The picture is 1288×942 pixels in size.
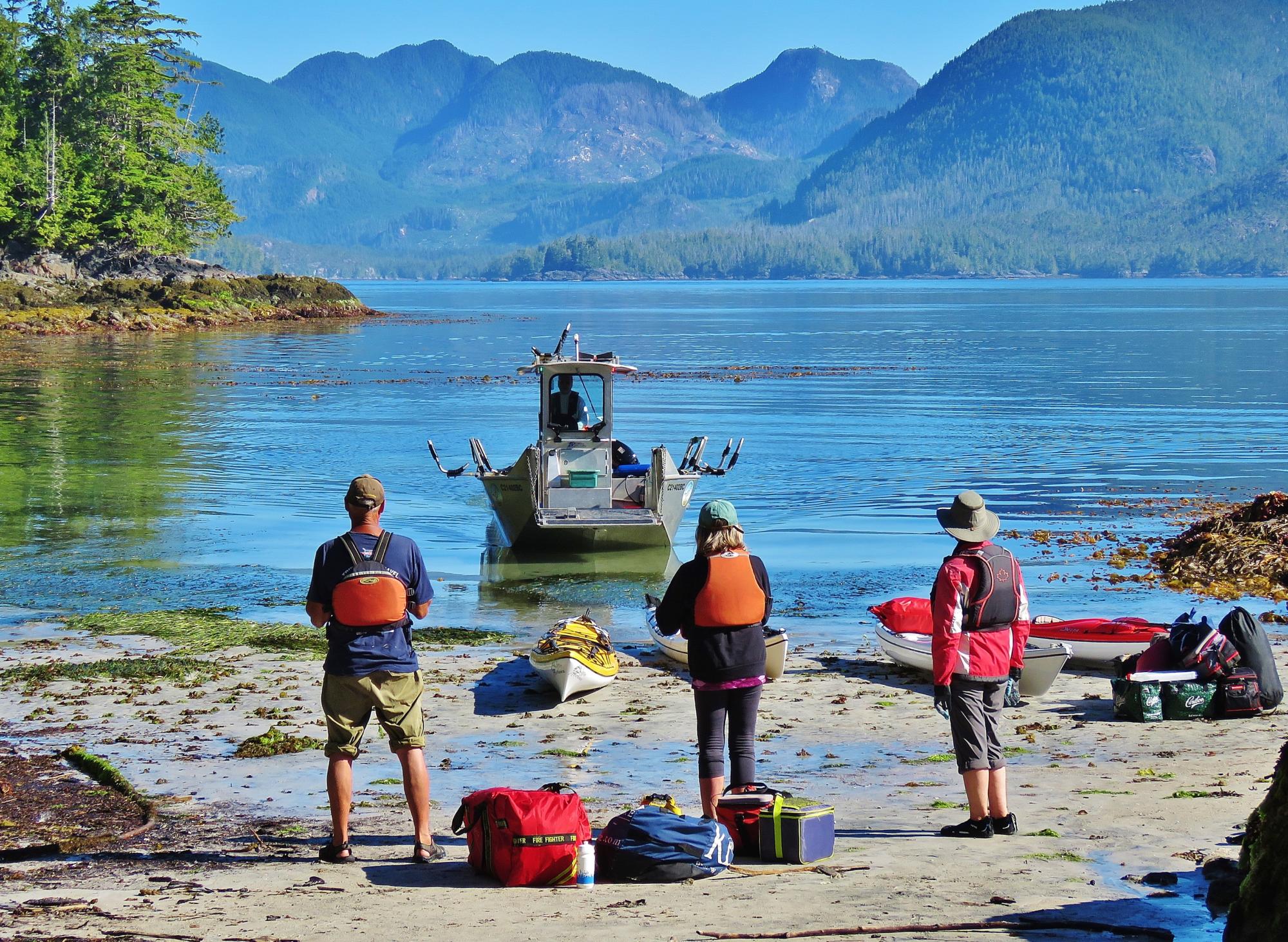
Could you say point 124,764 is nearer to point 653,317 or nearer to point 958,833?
point 958,833

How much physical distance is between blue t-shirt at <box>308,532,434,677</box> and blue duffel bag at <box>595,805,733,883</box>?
147cm

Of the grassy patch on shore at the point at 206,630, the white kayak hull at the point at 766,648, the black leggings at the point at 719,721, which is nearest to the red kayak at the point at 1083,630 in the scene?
the white kayak hull at the point at 766,648

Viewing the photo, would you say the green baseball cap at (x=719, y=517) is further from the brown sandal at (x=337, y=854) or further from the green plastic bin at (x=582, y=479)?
the green plastic bin at (x=582, y=479)

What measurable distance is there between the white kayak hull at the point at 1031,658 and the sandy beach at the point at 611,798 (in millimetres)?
172

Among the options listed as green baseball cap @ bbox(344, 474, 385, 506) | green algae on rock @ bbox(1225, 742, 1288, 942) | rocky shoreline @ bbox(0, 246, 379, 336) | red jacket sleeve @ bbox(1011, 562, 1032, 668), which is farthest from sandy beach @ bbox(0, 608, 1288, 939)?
rocky shoreline @ bbox(0, 246, 379, 336)

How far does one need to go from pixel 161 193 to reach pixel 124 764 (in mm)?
113895

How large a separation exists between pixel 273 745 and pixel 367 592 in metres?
3.63

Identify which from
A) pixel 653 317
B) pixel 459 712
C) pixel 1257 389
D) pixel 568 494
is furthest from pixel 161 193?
pixel 459 712

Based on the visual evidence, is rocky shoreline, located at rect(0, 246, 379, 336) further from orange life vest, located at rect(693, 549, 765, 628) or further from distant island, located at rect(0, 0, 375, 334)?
orange life vest, located at rect(693, 549, 765, 628)

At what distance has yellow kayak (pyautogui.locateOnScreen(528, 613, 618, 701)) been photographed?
41.9 feet

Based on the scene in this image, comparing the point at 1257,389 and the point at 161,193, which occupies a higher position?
the point at 161,193

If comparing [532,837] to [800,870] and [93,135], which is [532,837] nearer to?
[800,870]

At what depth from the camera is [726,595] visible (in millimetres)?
8125

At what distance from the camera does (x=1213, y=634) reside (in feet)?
39.1
